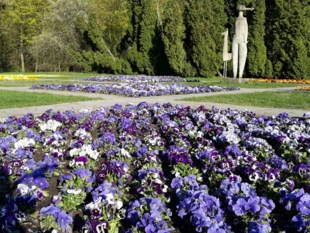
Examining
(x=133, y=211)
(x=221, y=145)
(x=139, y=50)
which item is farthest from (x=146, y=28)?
(x=133, y=211)

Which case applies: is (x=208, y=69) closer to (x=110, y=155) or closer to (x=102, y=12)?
(x=102, y=12)

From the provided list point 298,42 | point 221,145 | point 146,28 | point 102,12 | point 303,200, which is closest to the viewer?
point 303,200

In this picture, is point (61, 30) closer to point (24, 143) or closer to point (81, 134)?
point (81, 134)

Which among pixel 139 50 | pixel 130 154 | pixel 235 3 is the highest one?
pixel 235 3

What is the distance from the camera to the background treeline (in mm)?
24094

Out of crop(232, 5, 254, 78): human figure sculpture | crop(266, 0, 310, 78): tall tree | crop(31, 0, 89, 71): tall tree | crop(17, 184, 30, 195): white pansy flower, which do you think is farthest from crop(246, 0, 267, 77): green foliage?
crop(17, 184, 30, 195): white pansy flower

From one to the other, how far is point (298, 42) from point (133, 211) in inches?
908

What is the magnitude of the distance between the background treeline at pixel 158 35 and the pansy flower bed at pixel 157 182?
63.5 ft

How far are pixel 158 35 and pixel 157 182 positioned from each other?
26.2 m

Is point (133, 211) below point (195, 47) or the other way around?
below

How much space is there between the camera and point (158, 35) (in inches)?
1128

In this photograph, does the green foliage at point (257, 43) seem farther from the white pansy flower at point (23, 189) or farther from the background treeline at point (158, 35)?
the white pansy flower at point (23, 189)

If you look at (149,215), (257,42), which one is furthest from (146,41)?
(149,215)

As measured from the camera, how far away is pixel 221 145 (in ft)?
17.0
